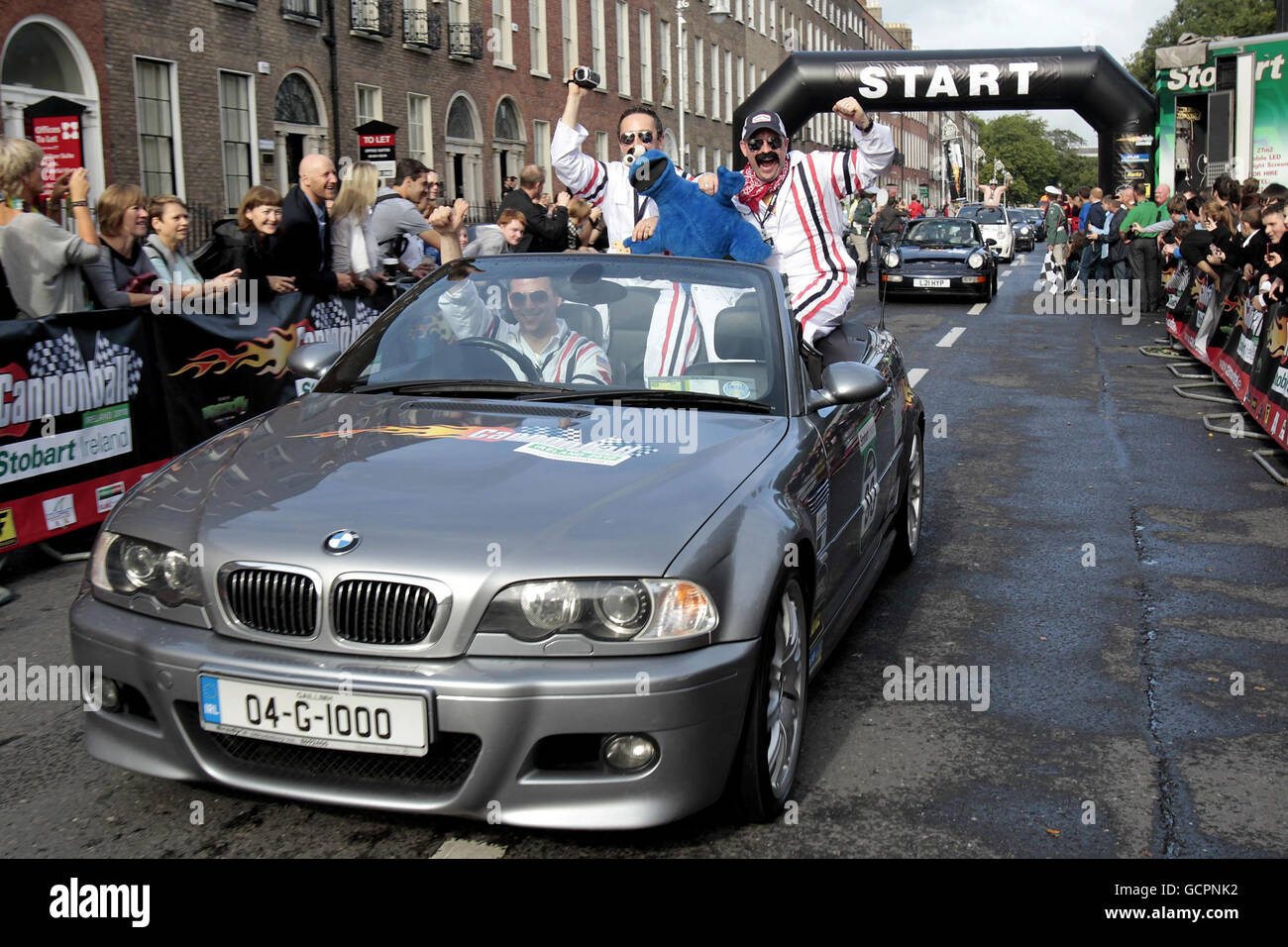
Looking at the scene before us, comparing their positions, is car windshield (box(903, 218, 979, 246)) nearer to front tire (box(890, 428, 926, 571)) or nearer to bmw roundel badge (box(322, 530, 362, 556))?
front tire (box(890, 428, 926, 571))

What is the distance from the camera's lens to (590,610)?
10.5 ft

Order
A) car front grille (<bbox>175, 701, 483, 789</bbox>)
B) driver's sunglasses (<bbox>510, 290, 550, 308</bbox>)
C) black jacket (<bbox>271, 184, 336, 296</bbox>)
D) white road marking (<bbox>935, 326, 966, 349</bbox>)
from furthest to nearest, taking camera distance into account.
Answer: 1. white road marking (<bbox>935, 326, 966, 349</bbox>)
2. black jacket (<bbox>271, 184, 336, 296</bbox>)
3. driver's sunglasses (<bbox>510, 290, 550, 308</bbox>)
4. car front grille (<bbox>175, 701, 483, 789</bbox>)

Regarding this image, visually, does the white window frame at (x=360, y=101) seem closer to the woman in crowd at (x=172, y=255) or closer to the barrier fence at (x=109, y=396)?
the woman in crowd at (x=172, y=255)

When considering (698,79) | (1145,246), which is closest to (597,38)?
(698,79)

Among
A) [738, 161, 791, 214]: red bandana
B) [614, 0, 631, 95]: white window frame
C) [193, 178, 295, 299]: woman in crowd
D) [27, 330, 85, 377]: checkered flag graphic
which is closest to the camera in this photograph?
[27, 330, 85, 377]: checkered flag graphic

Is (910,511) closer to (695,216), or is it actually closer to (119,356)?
(695,216)

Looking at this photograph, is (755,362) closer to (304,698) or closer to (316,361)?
(316,361)

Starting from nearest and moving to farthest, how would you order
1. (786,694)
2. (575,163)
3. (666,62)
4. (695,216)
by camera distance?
(786,694), (695,216), (575,163), (666,62)

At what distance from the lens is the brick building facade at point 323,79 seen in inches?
850

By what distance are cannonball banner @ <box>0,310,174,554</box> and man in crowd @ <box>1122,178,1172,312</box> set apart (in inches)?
743

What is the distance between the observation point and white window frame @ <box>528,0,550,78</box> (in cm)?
→ 3844

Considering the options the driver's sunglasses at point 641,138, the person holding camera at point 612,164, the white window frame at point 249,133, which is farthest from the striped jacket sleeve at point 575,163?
the white window frame at point 249,133

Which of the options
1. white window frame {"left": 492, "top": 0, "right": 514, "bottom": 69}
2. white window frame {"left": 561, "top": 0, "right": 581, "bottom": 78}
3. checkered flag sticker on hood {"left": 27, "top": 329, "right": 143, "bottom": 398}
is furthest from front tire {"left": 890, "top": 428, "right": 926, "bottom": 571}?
white window frame {"left": 561, "top": 0, "right": 581, "bottom": 78}

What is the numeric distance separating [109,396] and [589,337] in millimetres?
4025
